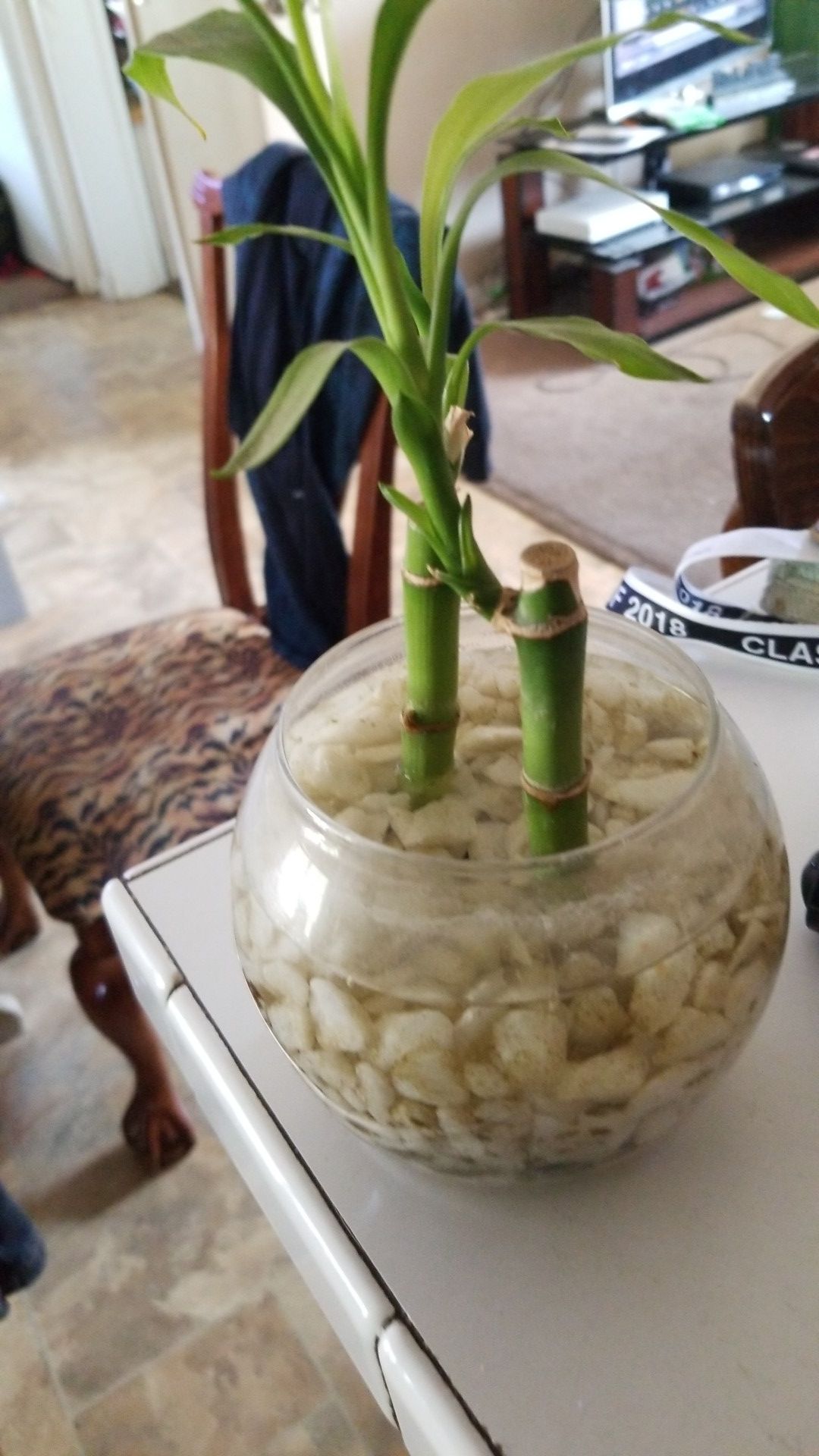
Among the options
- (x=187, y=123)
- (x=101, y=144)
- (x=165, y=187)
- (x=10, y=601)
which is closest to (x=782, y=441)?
(x=10, y=601)

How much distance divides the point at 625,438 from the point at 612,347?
2.42m

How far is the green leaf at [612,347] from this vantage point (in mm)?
274

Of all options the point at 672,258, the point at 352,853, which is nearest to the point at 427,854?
the point at 352,853

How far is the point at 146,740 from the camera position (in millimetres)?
1077

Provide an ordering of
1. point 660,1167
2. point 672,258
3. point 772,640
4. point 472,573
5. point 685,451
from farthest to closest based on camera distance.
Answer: point 672,258 < point 685,451 < point 772,640 < point 660,1167 < point 472,573

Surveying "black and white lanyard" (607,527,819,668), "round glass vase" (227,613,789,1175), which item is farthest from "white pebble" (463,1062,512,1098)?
"black and white lanyard" (607,527,819,668)

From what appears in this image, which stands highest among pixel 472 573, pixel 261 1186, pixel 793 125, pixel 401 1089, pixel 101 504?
pixel 472 573

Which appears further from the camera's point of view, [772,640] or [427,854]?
[772,640]

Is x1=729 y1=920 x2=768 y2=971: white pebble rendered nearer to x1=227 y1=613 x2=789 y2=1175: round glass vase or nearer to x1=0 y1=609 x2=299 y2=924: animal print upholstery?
x1=227 y1=613 x2=789 y2=1175: round glass vase

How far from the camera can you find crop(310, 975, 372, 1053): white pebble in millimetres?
362

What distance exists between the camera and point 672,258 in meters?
3.11

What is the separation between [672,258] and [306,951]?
3.17 m

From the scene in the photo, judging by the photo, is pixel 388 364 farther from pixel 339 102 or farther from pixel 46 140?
pixel 46 140

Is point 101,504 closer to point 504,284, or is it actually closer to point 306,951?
point 504,284
